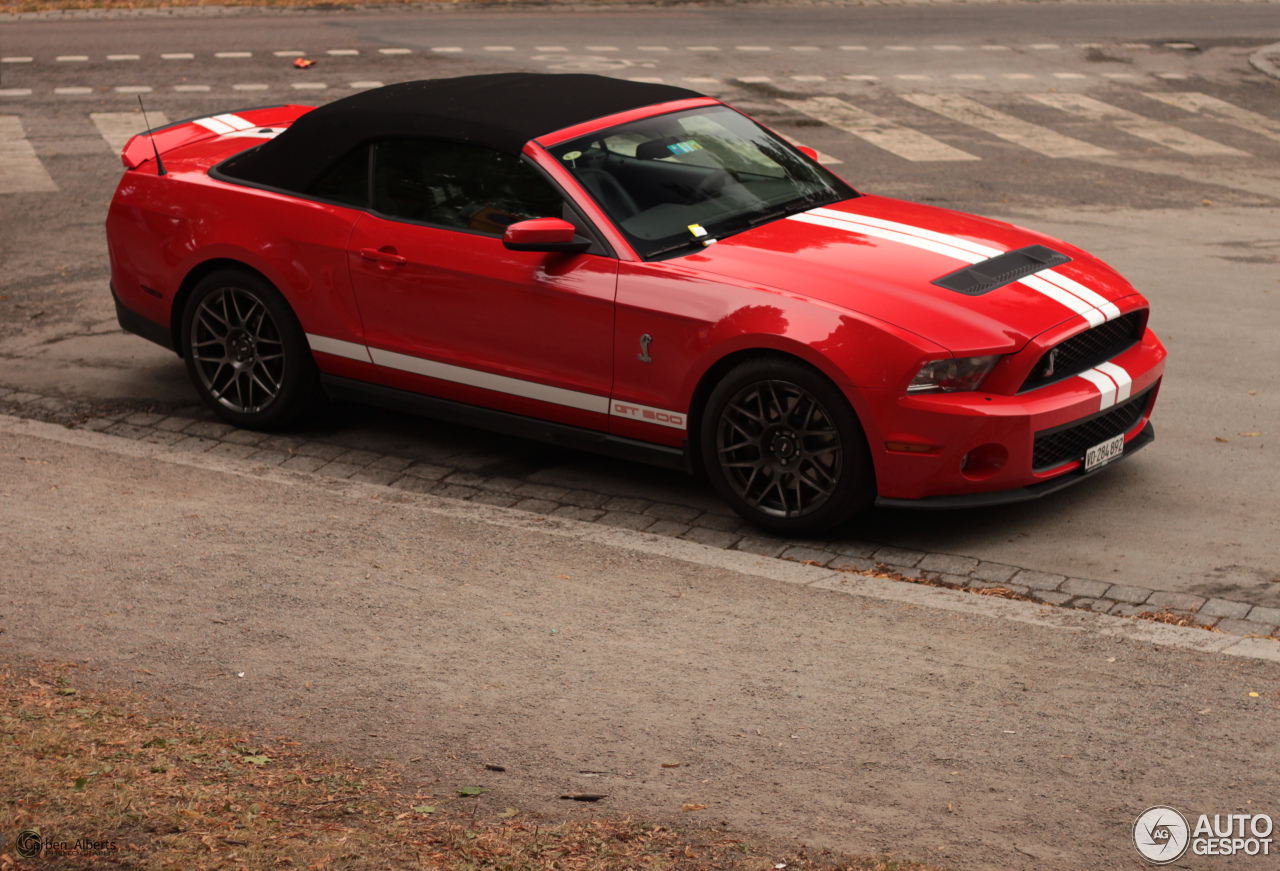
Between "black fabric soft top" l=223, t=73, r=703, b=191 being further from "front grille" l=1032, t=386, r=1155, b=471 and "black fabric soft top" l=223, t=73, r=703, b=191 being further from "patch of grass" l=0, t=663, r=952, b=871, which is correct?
"patch of grass" l=0, t=663, r=952, b=871

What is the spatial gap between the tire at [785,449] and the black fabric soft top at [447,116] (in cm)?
166

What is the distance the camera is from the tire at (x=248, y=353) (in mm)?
7590

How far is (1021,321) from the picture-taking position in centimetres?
602

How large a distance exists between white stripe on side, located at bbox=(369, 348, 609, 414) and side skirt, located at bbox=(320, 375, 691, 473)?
0.46 ft

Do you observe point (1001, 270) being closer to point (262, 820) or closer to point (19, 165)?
point (262, 820)

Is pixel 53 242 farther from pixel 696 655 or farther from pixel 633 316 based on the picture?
pixel 696 655

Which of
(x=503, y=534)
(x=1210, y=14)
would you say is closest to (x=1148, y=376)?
(x=503, y=534)

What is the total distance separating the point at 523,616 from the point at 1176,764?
2389 millimetres

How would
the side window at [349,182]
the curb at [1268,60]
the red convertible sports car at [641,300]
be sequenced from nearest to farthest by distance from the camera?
the red convertible sports car at [641,300], the side window at [349,182], the curb at [1268,60]

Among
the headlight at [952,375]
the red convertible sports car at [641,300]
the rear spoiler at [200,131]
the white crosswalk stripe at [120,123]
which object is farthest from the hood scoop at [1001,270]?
the white crosswalk stripe at [120,123]

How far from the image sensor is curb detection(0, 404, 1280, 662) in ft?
17.5

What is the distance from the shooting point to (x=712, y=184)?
276 inches

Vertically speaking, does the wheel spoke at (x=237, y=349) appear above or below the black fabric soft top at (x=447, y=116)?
below

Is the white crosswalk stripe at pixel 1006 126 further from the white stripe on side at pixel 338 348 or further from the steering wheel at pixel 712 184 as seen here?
the white stripe on side at pixel 338 348
